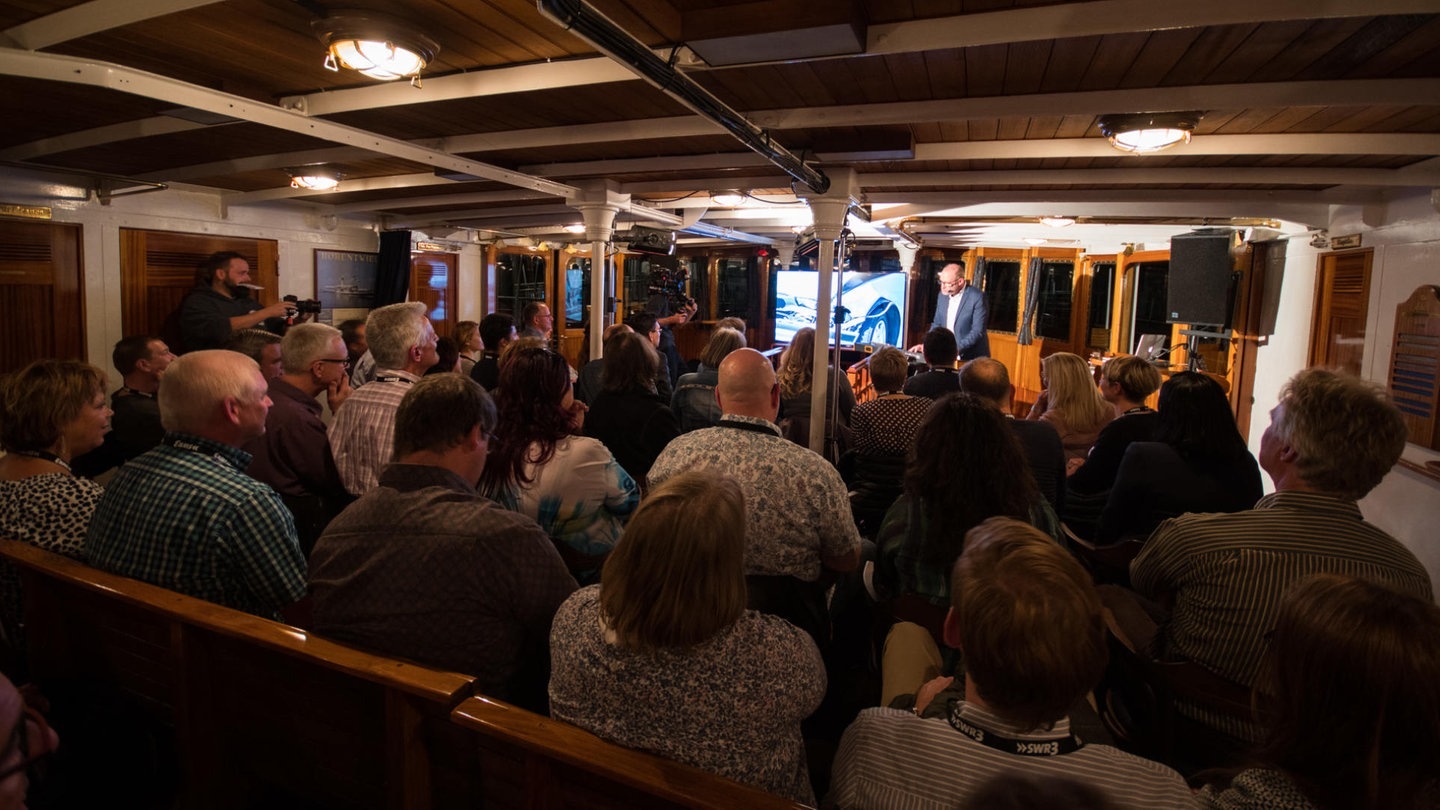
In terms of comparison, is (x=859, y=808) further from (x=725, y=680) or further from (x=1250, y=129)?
(x=1250, y=129)

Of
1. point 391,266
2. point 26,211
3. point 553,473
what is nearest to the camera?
point 553,473

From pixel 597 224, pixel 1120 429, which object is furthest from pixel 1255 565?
pixel 597 224

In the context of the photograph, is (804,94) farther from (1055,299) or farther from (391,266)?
(1055,299)

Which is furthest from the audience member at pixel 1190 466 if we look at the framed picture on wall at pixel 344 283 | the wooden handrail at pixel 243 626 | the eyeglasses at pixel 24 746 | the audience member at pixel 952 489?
the framed picture on wall at pixel 344 283

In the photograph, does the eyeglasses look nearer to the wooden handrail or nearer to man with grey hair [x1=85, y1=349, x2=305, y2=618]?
the wooden handrail

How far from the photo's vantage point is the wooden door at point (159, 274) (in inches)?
212

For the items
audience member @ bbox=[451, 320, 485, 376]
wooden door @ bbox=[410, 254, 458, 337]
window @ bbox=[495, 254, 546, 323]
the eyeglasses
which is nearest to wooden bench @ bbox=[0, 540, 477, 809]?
the eyeglasses

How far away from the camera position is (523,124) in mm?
3547

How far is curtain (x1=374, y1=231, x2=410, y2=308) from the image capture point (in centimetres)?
745

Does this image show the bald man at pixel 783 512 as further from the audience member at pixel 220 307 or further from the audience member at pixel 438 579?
the audience member at pixel 220 307

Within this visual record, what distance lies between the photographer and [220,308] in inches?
198

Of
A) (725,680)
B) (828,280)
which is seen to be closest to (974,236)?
(828,280)

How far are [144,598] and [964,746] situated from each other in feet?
5.34

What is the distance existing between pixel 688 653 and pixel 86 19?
8.72 feet
